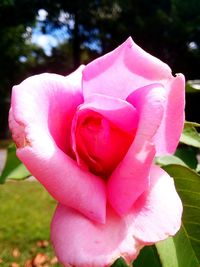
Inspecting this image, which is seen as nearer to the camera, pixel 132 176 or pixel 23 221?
pixel 132 176

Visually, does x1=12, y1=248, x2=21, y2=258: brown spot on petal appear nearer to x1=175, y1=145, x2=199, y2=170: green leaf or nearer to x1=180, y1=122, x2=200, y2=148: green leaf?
x1=175, y1=145, x2=199, y2=170: green leaf

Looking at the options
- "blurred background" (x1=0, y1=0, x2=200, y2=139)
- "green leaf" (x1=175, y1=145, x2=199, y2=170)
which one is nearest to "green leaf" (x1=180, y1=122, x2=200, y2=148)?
"green leaf" (x1=175, y1=145, x2=199, y2=170)

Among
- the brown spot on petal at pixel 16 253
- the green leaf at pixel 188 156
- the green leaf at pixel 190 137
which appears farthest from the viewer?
the brown spot on petal at pixel 16 253

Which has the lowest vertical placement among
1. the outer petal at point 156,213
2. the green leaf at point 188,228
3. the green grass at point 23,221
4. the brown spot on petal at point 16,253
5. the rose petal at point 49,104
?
the green grass at point 23,221

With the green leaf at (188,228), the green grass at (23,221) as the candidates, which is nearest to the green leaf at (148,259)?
the green leaf at (188,228)

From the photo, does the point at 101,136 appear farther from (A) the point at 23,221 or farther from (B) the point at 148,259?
(A) the point at 23,221

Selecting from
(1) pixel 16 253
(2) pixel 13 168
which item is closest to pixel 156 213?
(2) pixel 13 168

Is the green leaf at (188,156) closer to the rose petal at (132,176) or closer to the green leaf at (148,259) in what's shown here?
the green leaf at (148,259)
